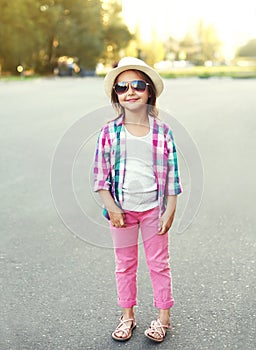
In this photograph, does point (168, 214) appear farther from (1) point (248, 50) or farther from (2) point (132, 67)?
(1) point (248, 50)

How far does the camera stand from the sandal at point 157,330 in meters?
3.22

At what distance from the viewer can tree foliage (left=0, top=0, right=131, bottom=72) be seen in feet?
155

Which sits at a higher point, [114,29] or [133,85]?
[133,85]

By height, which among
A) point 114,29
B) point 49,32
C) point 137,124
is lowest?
point 114,29

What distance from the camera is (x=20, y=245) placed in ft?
16.2

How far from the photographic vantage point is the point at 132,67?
9.71ft

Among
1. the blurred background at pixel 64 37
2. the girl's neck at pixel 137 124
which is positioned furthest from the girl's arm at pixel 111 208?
the blurred background at pixel 64 37

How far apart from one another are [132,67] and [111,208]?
644 mm

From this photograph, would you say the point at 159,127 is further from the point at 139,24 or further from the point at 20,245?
the point at 139,24

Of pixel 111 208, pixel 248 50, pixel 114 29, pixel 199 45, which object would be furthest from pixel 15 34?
pixel 248 50

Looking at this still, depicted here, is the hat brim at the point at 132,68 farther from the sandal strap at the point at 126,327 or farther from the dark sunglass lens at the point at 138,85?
the sandal strap at the point at 126,327

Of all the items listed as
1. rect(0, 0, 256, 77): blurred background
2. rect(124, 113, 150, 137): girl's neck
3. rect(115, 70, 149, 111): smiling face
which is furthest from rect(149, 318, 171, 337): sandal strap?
rect(0, 0, 256, 77): blurred background

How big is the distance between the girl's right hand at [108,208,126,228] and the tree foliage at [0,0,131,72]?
45.3m

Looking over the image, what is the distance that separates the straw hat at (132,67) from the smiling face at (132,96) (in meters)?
0.03
